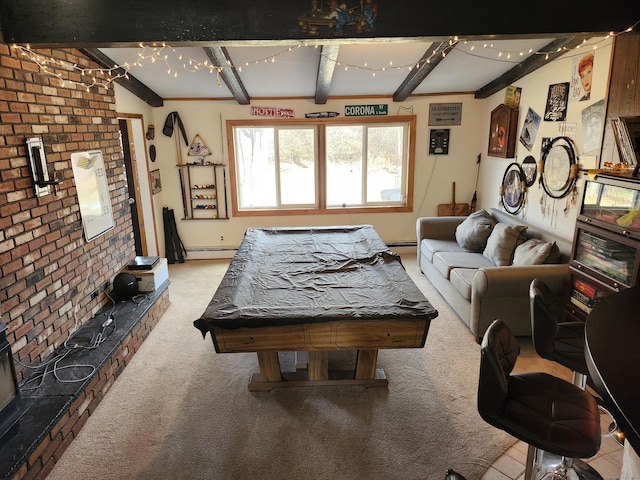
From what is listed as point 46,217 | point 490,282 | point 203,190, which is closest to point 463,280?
point 490,282

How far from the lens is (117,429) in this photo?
2598 mm

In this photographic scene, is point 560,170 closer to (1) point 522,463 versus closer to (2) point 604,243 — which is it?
(2) point 604,243

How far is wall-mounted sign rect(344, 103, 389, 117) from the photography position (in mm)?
5582

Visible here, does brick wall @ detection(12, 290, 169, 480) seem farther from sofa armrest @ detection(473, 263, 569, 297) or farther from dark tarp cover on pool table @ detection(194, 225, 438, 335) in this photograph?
sofa armrest @ detection(473, 263, 569, 297)

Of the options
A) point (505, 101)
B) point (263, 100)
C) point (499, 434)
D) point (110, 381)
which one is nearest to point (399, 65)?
point (505, 101)

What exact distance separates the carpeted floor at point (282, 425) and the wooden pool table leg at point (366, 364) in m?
0.11

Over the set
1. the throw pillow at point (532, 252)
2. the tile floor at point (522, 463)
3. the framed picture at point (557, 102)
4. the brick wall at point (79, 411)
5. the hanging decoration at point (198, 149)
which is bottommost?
the tile floor at point (522, 463)

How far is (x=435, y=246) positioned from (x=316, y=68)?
7.83 ft

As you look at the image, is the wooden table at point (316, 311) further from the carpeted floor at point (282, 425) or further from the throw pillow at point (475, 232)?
the throw pillow at point (475, 232)

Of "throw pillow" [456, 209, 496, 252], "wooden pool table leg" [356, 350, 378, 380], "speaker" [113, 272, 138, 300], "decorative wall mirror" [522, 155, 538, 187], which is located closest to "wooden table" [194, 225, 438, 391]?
"wooden pool table leg" [356, 350, 378, 380]

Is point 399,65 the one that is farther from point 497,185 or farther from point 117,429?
point 117,429

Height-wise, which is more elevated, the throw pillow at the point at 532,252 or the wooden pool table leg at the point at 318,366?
the throw pillow at the point at 532,252

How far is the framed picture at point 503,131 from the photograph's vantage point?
15.6 ft

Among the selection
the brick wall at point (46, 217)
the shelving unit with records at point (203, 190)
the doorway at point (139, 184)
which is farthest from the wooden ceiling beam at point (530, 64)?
the doorway at point (139, 184)
